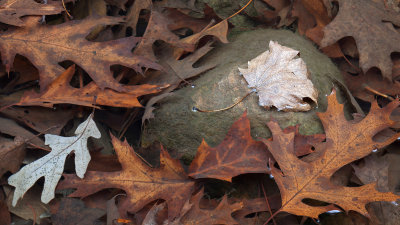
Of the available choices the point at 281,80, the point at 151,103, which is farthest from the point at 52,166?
the point at 281,80

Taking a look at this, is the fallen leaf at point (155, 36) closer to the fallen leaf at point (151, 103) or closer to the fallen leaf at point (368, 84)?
the fallen leaf at point (151, 103)

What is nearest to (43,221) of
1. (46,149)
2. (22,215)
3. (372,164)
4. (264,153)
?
(22,215)

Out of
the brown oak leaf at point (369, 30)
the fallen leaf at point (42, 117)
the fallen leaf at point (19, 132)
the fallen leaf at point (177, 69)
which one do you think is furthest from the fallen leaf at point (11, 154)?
the brown oak leaf at point (369, 30)

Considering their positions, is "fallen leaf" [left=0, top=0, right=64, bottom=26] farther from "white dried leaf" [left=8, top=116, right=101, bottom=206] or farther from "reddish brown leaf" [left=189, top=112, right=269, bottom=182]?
"reddish brown leaf" [left=189, top=112, right=269, bottom=182]

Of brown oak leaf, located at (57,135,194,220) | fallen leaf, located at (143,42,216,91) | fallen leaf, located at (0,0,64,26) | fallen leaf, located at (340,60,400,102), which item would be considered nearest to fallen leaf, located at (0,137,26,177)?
brown oak leaf, located at (57,135,194,220)

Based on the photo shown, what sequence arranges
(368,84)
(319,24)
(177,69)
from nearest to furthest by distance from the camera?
1. (177,69)
2. (368,84)
3. (319,24)

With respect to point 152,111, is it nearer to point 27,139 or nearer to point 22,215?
point 27,139

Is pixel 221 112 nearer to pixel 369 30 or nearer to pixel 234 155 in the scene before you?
pixel 234 155
